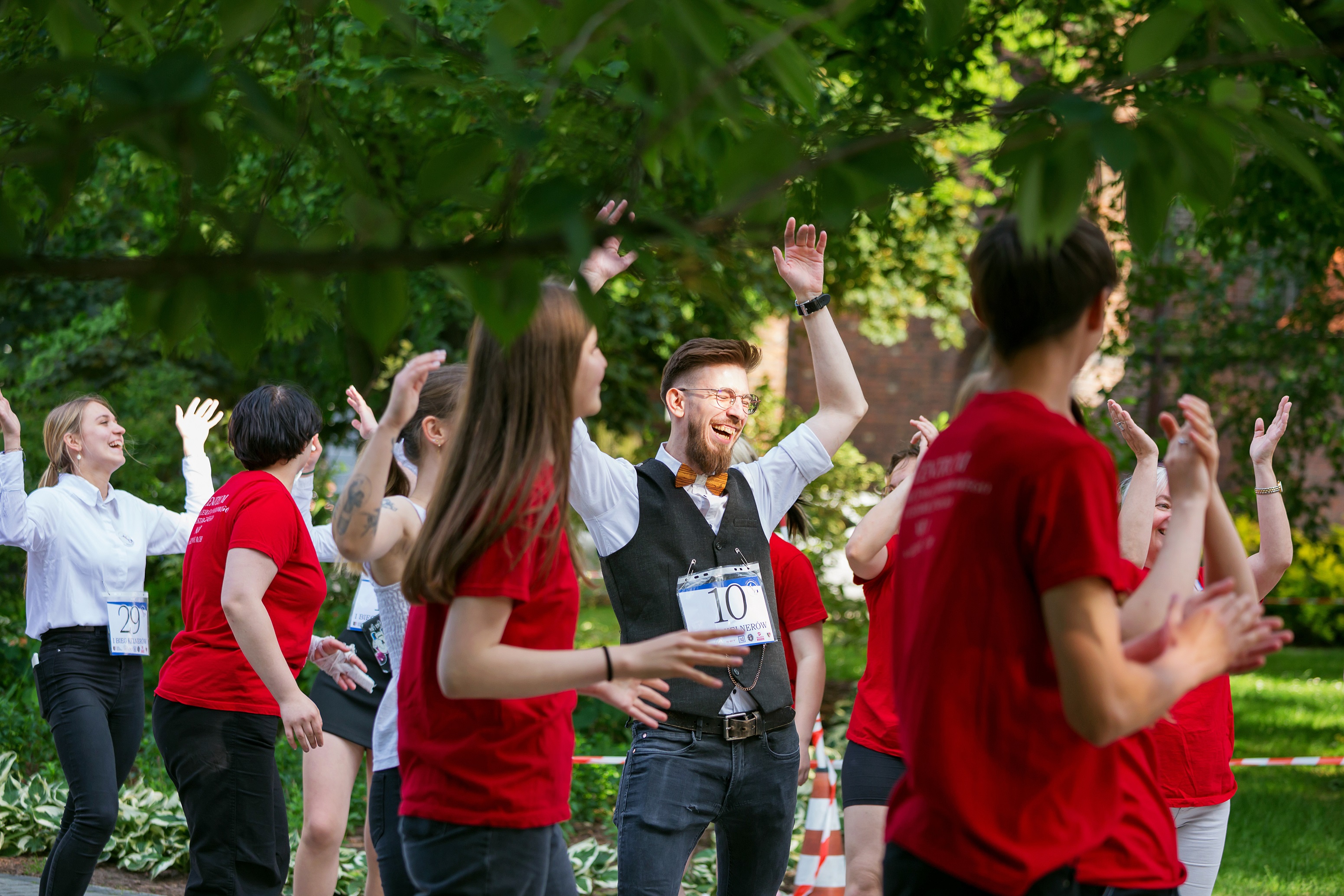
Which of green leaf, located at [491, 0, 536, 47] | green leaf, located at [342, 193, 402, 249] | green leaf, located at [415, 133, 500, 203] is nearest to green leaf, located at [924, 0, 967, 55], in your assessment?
green leaf, located at [491, 0, 536, 47]

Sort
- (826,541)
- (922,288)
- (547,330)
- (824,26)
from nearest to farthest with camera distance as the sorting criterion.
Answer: (824,26) < (547,330) < (826,541) < (922,288)

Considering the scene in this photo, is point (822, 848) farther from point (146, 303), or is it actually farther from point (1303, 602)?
point (1303, 602)

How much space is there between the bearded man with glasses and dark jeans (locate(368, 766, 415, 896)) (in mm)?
608

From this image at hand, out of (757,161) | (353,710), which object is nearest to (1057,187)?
(757,161)

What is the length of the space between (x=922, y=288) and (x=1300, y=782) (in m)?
6.54

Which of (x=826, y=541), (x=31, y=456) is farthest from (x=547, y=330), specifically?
(x=826, y=541)

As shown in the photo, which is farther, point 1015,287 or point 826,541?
point 826,541

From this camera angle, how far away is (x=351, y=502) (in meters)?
3.10

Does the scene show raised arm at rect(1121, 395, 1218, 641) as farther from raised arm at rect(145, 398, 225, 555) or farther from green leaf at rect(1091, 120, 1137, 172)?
raised arm at rect(145, 398, 225, 555)

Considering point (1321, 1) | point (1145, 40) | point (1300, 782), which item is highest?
point (1321, 1)

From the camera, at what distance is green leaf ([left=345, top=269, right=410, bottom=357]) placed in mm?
1479

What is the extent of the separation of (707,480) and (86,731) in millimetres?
2640

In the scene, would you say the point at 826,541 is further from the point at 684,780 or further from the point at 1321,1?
the point at 1321,1

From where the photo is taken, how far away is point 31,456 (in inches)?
370
